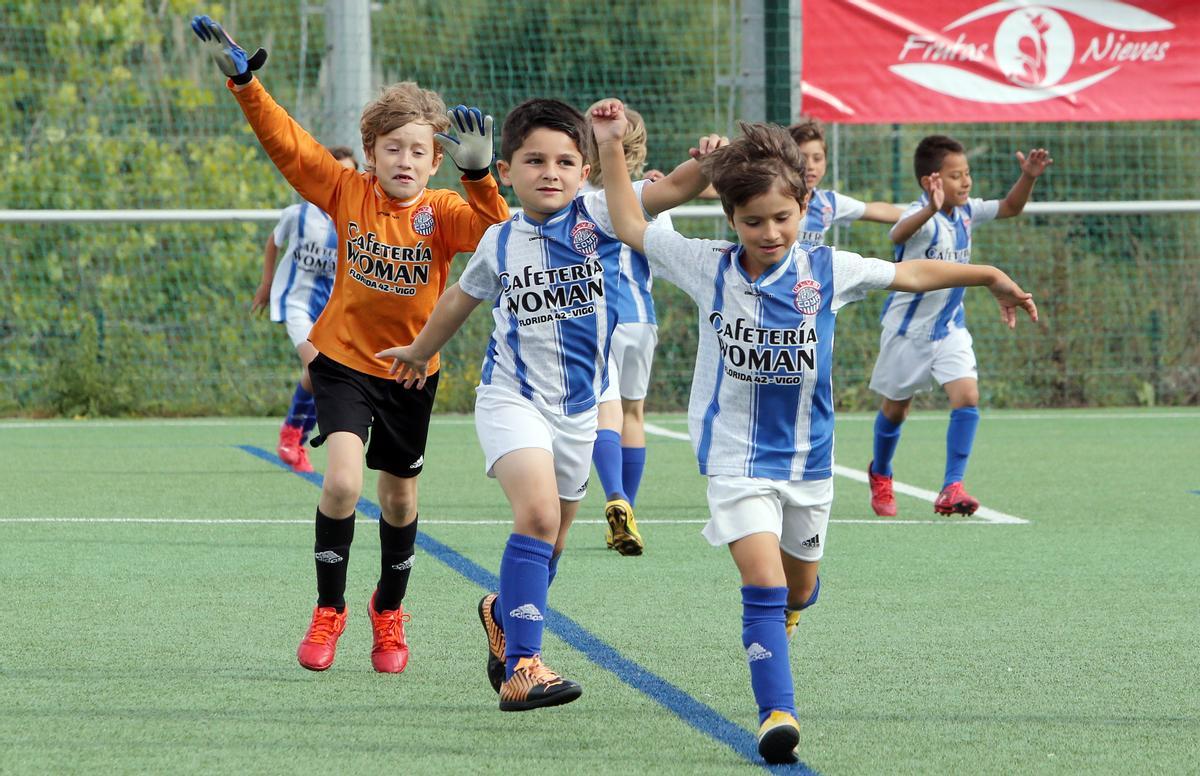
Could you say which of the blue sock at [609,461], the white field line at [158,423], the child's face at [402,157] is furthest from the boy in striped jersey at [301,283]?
the child's face at [402,157]

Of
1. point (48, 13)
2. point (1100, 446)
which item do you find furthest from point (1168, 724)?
point (48, 13)

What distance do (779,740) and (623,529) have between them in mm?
2856

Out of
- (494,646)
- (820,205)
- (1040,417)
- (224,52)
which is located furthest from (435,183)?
(494,646)

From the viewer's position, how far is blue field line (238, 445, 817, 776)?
367 cm

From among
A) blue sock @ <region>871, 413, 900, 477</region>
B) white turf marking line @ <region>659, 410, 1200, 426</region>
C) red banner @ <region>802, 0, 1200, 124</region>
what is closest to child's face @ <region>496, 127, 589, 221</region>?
blue sock @ <region>871, 413, 900, 477</region>

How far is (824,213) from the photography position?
7.96 meters

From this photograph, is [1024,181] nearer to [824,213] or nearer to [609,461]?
[824,213]

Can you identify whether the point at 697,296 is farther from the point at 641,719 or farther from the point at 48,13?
the point at 48,13

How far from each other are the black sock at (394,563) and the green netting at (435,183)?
829 cm

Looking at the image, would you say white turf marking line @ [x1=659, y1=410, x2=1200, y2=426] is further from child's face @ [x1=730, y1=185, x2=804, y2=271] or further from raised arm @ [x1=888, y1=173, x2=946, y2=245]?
child's face @ [x1=730, y1=185, x2=804, y2=271]

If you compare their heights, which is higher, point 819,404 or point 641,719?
point 819,404

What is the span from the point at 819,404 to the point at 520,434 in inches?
30.6

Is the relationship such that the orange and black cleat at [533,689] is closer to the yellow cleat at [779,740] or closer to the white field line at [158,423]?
the yellow cleat at [779,740]

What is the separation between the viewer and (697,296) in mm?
3984
